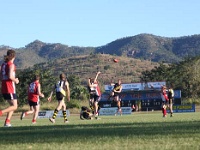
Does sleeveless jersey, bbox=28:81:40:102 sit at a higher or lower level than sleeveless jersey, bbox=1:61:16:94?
lower

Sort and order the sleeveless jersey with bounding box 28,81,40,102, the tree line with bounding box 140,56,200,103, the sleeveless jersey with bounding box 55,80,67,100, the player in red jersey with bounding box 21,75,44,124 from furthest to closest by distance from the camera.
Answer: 1. the tree line with bounding box 140,56,200,103
2. the sleeveless jersey with bounding box 28,81,40,102
3. the player in red jersey with bounding box 21,75,44,124
4. the sleeveless jersey with bounding box 55,80,67,100

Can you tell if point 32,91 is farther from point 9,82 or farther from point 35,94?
point 9,82

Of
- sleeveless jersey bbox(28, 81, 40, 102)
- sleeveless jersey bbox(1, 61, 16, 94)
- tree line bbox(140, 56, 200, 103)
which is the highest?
sleeveless jersey bbox(1, 61, 16, 94)

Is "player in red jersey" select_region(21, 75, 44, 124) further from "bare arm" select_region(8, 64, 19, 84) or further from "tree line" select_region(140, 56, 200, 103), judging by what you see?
"tree line" select_region(140, 56, 200, 103)

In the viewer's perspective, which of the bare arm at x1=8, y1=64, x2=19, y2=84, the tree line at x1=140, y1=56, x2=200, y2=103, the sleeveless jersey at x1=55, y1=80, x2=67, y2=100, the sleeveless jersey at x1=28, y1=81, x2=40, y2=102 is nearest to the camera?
the bare arm at x1=8, y1=64, x2=19, y2=84

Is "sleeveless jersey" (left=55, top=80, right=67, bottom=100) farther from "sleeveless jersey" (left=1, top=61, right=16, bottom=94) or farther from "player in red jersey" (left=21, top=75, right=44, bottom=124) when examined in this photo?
"sleeveless jersey" (left=1, top=61, right=16, bottom=94)

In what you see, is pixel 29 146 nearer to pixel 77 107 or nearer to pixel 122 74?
pixel 77 107

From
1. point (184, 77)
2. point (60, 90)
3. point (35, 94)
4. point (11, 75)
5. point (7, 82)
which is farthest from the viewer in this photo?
point (184, 77)

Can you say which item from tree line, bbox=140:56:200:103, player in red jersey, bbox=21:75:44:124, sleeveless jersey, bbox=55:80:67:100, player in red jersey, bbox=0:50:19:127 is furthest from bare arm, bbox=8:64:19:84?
tree line, bbox=140:56:200:103

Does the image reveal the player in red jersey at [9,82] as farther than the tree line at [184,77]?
No

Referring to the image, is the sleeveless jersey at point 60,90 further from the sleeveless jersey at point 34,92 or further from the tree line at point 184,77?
the tree line at point 184,77

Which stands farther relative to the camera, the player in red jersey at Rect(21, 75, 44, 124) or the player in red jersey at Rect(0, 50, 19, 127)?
the player in red jersey at Rect(21, 75, 44, 124)

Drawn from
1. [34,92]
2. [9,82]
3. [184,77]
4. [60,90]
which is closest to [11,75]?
[9,82]

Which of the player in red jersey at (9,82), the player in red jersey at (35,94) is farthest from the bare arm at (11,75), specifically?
the player in red jersey at (35,94)
